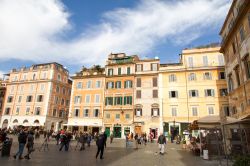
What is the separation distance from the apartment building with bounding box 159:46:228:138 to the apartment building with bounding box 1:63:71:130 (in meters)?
Answer: 27.2

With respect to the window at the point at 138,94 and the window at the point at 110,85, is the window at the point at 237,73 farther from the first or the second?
the window at the point at 110,85

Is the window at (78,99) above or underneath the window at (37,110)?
above

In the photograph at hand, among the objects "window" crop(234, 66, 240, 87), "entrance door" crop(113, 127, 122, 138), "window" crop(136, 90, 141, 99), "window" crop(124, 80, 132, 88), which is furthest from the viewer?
"window" crop(124, 80, 132, 88)

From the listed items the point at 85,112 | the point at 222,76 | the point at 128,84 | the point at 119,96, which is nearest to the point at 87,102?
the point at 85,112

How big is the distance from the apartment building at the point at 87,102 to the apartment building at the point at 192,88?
42.4ft

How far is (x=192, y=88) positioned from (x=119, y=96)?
46.0 feet

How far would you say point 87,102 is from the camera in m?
41.6

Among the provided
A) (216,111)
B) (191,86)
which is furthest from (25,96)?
(216,111)

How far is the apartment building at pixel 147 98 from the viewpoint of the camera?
1407 inches

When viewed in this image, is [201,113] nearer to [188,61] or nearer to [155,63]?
[188,61]

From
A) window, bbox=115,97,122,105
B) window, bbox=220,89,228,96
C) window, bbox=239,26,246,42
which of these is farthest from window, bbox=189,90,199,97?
window, bbox=239,26,246,42

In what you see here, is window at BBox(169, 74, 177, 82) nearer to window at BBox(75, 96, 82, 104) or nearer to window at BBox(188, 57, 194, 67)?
window at BBox(188, 57, 194, 67)

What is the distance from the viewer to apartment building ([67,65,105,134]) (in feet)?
131

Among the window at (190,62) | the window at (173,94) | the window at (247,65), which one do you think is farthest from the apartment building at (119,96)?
the window at (247,65)
